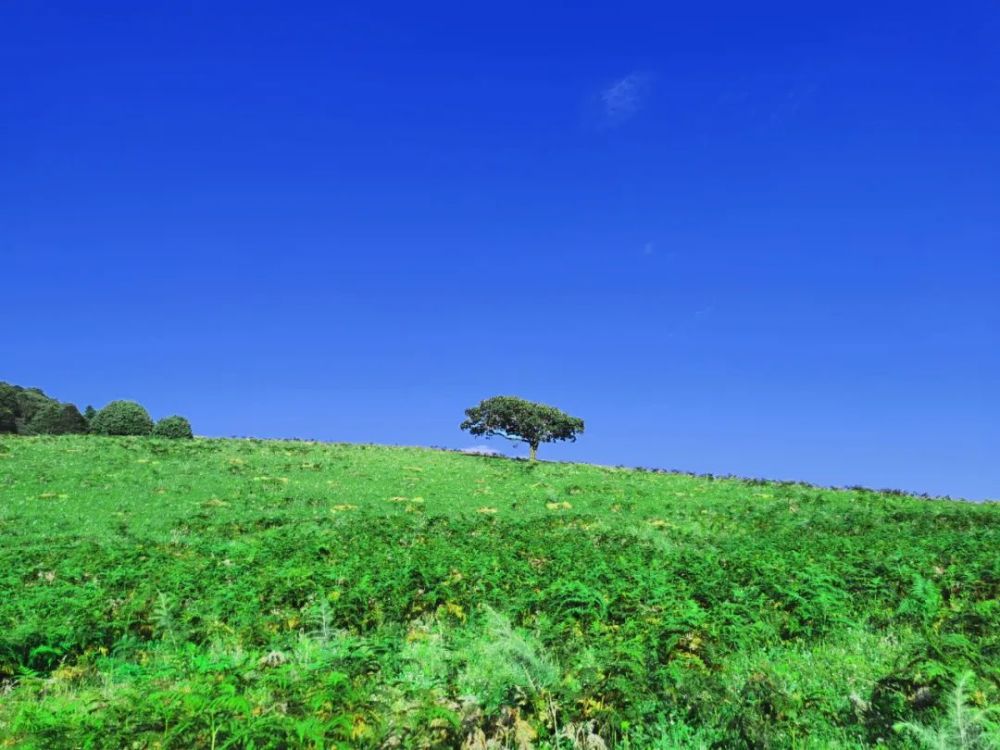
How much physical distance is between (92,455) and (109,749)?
1613 inches

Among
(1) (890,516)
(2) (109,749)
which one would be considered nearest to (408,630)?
(2) (109,749)

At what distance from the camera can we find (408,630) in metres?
11.1

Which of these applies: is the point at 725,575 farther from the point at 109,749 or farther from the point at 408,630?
the point at 109,749

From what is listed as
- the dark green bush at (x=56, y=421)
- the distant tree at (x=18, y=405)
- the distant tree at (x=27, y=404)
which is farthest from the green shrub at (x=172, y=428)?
the distant tree at (x=27, y=404)

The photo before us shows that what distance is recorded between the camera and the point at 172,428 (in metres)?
54.6

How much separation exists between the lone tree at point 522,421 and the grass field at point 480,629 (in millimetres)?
44984

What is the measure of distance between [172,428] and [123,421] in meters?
6.47

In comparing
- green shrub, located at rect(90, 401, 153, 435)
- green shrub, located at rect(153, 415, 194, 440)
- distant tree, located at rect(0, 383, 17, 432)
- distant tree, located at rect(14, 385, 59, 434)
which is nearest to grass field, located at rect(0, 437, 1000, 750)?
green shrub, located at rect(153, 415, 194, 440)

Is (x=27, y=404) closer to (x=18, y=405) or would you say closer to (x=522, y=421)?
(x=18, y=405)

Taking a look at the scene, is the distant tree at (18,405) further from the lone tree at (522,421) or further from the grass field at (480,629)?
the grass field at (480,629)

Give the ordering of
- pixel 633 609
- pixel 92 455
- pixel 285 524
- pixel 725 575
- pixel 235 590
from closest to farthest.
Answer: pixel 633 609 → pixel 235 590 → pixel 725 575 → pixel 285 524 → pixel 92 455

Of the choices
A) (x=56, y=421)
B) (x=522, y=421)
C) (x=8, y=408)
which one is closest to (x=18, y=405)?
(x=8, y=408)

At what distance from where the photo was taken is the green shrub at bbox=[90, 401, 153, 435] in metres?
57.4

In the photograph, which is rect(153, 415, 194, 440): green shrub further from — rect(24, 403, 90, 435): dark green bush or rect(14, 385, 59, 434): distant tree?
rect(14, 385, 59, 434): distant tree
